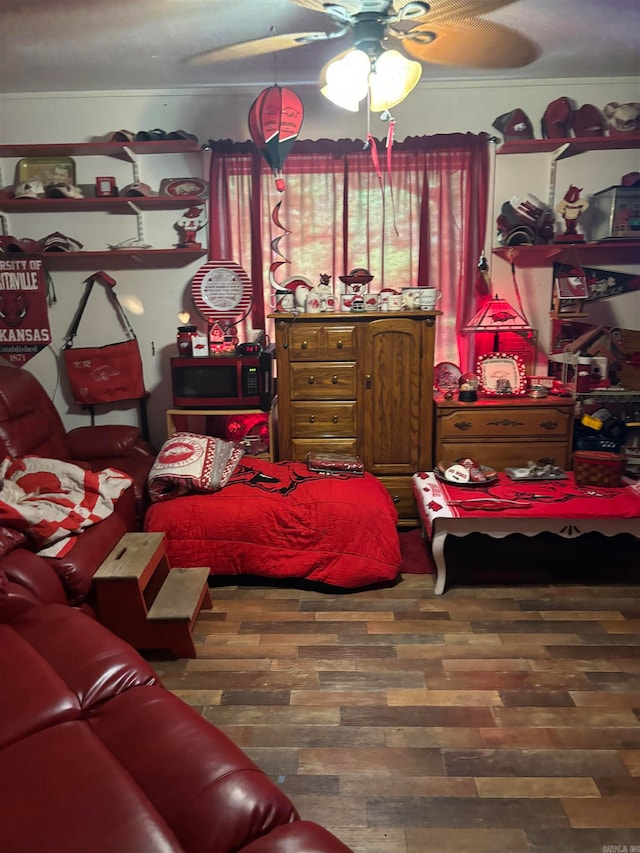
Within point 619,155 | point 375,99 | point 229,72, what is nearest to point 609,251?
point 619,155

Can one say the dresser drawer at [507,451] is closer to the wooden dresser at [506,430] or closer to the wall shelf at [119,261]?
the wooden dresser at [506,430]

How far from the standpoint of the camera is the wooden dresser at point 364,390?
132 inches

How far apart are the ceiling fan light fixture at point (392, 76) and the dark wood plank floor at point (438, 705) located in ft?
7.07

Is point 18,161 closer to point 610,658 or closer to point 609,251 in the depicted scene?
point 609,251

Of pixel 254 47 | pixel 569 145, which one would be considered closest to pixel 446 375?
pixel 569 145

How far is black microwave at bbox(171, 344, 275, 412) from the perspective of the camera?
134 inches

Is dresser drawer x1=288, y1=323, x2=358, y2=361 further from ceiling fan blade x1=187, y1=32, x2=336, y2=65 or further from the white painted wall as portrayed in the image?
ceiling fan blade x1=187, y1=32, x2=336, y2=65

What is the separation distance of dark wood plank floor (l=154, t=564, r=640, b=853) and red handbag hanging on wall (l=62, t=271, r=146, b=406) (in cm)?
165

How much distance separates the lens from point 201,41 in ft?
9.35

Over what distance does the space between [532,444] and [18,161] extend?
11.9 feet

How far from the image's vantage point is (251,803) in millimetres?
1237

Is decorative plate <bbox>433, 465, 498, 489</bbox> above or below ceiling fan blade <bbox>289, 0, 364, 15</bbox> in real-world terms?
below

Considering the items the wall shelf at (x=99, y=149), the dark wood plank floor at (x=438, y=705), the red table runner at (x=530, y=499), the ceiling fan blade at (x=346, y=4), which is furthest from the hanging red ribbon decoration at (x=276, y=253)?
the dark wood plank floor at (x=438, y=705)

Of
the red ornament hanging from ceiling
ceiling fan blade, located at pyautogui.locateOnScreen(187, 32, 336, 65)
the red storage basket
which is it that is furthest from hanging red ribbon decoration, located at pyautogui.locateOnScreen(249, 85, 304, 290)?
the red storage basket
